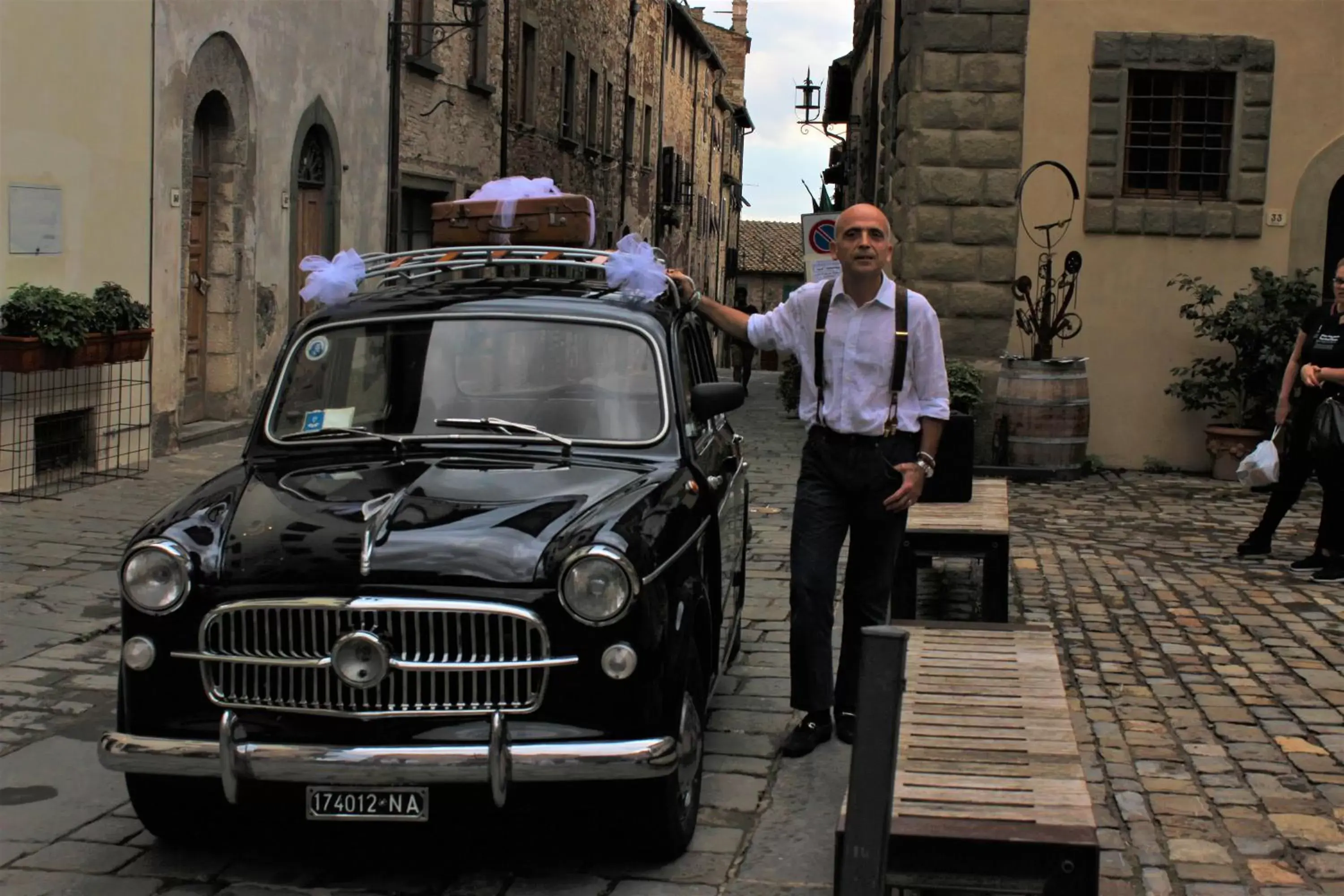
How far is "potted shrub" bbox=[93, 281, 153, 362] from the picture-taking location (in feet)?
36.3

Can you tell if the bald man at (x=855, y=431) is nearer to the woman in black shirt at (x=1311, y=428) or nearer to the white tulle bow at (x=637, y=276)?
the white tulle bow at (x=637, y=276)

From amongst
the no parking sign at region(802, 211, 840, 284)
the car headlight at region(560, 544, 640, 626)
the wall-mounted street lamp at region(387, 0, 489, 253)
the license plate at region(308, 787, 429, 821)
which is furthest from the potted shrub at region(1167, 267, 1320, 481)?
the license plate at region(308, 787, 429, 821)

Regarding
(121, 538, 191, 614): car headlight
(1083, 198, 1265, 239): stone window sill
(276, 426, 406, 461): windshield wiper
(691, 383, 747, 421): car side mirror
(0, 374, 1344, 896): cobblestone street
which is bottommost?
(0, 374, 1344, 896): cobblestone street

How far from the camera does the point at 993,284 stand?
14.2 metres

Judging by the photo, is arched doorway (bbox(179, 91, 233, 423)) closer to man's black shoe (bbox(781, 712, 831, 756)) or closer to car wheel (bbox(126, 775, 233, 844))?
man's black shoe (bbox(781, 712, 831, 756))

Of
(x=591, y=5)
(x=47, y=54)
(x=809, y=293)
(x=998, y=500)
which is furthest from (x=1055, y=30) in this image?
(x=591, y=5)

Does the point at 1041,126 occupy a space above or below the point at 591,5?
Answer: below

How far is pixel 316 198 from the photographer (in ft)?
57.9

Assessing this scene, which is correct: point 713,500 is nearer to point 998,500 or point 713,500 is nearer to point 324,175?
point 998,500

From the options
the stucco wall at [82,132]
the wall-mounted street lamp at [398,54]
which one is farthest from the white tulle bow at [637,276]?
the wall-mounted street lamp at [398,54]

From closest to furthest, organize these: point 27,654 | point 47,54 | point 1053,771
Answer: point 1053,771 → point 27,654 → point 47,54

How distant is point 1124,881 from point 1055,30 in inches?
435

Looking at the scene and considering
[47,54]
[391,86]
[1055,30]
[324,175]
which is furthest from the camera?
[391,86]

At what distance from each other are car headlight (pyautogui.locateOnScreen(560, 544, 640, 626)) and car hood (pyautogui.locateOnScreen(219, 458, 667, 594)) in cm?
6
